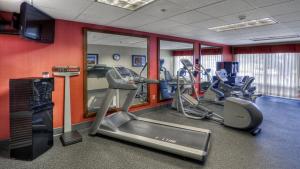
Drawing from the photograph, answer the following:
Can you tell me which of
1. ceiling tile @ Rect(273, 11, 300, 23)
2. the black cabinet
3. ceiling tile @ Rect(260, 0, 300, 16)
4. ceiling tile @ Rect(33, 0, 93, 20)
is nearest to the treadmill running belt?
the black cabinet

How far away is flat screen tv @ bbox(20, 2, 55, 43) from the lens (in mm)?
2316

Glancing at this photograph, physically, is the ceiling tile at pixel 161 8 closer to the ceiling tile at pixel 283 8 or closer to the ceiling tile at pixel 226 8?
the ceiling tile at pixel 226 8

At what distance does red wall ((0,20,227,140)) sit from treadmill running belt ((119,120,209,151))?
1193mm

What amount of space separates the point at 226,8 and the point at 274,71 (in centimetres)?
597

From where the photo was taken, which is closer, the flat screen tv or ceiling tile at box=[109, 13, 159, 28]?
the flat screen tv

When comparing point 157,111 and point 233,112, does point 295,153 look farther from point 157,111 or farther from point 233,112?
point 157,111

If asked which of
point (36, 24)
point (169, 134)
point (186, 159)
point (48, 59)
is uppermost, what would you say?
point (36, 24)

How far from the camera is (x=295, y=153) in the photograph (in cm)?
268

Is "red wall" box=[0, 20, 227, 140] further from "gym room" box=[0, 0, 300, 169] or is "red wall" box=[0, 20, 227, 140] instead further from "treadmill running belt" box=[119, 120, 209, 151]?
"treadmill running belt" box=[119, 120, 209, 151]

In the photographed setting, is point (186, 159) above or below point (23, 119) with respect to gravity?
below

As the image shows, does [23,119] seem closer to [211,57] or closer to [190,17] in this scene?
[190,17]

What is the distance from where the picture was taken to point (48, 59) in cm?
324

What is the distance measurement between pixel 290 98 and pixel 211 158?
6.45 meters

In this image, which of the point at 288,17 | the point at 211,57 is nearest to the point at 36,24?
→ the point at 288,17
